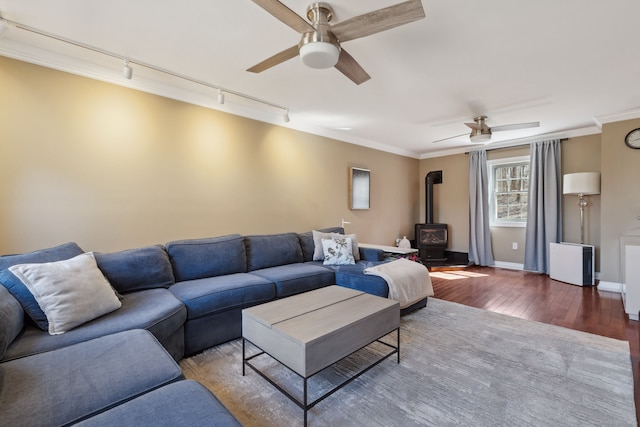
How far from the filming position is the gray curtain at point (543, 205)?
4.80 metres

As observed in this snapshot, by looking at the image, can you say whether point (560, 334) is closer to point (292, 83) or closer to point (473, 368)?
point (473, 368)

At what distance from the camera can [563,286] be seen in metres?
4.23

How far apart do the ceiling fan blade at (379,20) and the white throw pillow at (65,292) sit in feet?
7.35

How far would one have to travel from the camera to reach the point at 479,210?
18.7ft

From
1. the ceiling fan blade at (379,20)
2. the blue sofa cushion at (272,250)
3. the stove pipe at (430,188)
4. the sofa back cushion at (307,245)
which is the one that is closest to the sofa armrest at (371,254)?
the sofa back cushion at (307,245)

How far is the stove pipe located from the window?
102 centimetres

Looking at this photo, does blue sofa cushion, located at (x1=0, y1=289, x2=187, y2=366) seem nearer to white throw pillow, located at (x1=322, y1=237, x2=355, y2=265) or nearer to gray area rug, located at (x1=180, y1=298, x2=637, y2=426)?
gray area rug, located at (x1=180, y1=298, x2=637, y2=426)

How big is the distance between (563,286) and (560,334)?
2183 mm

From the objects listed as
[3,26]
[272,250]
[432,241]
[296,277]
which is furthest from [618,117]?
[3,26]

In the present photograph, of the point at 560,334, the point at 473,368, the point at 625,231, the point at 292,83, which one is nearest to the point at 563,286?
the point at 625,231

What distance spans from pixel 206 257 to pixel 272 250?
0.79m

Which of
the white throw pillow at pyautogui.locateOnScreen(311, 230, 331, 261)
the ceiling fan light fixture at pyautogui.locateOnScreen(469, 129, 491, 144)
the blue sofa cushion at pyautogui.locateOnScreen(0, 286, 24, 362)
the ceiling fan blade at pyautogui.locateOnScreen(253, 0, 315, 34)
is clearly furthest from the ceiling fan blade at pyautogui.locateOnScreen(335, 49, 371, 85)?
the ceiling fan light fixture at pyautogui.locateOnScreen(469, 129, 491, 144)

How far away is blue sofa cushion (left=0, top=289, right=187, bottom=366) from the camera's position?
1.47 metres

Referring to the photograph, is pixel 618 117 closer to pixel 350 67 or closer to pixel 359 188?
pixel 359 188
